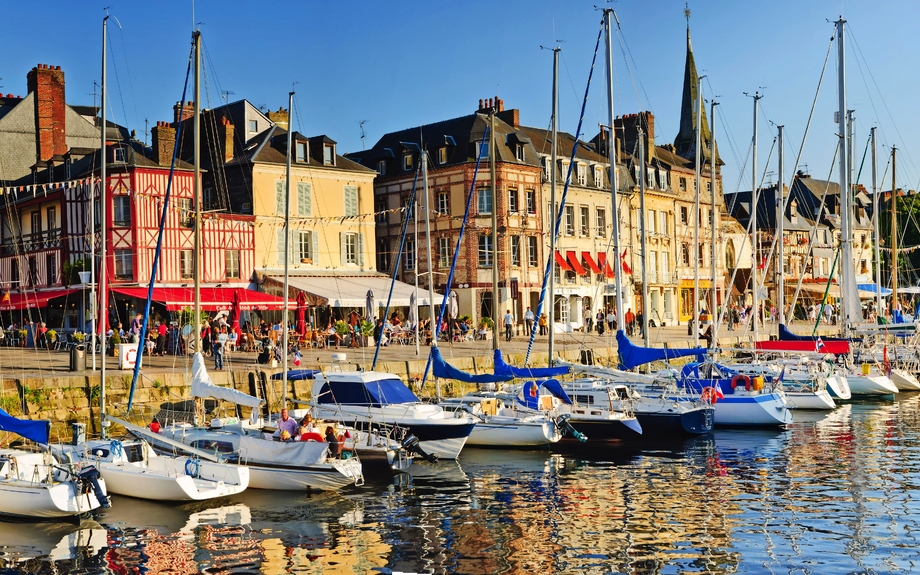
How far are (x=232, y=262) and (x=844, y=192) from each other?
23.1 meters

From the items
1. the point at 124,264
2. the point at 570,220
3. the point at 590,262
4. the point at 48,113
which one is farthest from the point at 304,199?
the point at 590,262

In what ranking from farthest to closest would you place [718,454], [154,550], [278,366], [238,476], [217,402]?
[278,366]
[217,402]
[718,454]
[238,476]
[154,550]

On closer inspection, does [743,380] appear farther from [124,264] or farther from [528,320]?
[124,264]

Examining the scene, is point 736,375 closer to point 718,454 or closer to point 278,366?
point 718,454

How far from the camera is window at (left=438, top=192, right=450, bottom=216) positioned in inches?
1837

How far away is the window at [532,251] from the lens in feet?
156

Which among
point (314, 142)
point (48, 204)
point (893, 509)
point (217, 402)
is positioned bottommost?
point (893, 509)

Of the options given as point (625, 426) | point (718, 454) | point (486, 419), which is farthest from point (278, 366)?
point (718, 454)

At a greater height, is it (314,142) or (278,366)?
(314,142)

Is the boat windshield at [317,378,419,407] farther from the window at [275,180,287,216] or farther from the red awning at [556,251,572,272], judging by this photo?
the red awning at [556,251,572,272]

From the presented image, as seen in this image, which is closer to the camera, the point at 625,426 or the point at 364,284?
the point at 625,426

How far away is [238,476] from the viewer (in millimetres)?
18172

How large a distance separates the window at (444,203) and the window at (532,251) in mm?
4213

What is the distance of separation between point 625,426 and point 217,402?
10.2m
